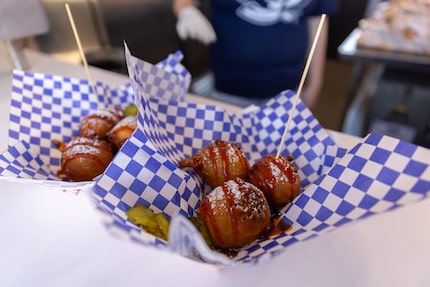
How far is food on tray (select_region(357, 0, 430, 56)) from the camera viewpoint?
5.83 ft

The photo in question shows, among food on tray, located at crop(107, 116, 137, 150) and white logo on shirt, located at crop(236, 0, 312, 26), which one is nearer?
food on tray, located at crop(107, 116, 137, 150)

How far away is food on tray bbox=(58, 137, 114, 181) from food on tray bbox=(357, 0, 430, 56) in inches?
67.5

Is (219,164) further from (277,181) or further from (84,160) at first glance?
(84,160)

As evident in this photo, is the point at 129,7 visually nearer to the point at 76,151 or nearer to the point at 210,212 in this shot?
the point at 76,151

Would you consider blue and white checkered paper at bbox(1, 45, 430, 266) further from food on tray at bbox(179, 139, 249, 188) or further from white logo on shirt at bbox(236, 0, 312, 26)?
white logo on shirt at bbox(236, 0, 312, 26)

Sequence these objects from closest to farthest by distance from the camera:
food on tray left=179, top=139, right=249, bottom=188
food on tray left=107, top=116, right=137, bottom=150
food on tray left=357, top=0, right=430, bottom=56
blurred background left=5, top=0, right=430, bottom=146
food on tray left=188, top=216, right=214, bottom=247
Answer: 1. food on tray left=188, top=216, right=214, bottom=247
2. food on tray left=179, top=139, right=249, bottom=188
3. food on tray left=107, top=116, right=137, bottom=150
4. food on tray left=357, top=0, right=430, bottom=56
5. blurred background left=5, top=0, right=430, bottom=146

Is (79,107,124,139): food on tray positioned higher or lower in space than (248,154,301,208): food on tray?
higher

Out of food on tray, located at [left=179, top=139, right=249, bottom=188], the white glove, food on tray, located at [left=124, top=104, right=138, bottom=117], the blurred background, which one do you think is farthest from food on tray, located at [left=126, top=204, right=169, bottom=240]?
the blurred background

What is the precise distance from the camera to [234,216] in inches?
24.8

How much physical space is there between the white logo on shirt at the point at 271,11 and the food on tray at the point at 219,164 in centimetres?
105

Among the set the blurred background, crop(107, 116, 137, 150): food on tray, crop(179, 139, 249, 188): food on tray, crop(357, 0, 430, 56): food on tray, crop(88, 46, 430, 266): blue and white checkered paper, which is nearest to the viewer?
crop(88, 46, 430, 266): blue and white checkered paper

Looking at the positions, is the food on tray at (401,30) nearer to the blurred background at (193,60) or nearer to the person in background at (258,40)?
the blurred background at (193,60)

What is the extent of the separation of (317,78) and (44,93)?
144 cm

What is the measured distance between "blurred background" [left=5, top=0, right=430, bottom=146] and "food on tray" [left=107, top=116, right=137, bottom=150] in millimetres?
1500
